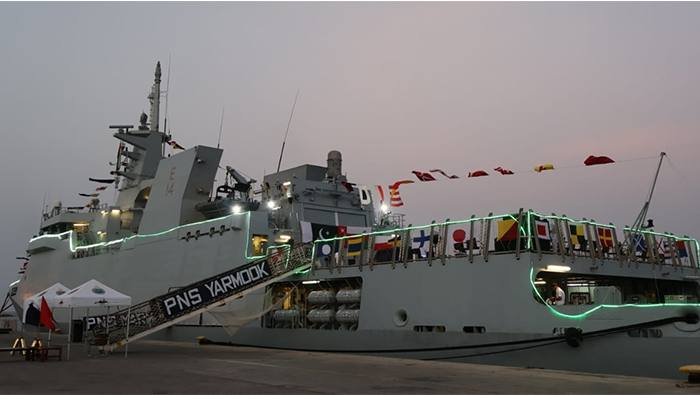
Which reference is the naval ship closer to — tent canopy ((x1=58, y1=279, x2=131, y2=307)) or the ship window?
the ship window

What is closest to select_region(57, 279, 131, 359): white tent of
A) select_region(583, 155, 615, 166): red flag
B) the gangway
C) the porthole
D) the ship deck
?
the gangway

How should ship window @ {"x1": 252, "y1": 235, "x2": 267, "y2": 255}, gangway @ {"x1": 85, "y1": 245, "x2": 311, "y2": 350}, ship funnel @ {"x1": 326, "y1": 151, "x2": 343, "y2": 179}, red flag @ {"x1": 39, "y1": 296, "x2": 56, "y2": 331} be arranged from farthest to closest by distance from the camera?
ship funnel @ {"x1": 326, "y1": 151, "x2": 343, "y2": 179}
ship window @ {"x1": 252, "y1": 235, "x2": 267, "y2": 255}
gangway @ {"x1": 85, "y1": 245, "x2": 311, "y2": 350}
red flag @ {"x1": 39, "y1": 296, "x2": 56, "y2": 331}

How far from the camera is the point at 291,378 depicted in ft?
36.8

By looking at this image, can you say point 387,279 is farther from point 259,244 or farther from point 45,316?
point 45,316

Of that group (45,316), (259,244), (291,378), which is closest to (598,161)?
(291,378)

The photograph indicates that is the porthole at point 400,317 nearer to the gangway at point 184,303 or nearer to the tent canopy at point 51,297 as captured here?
the gangway at point 184,303

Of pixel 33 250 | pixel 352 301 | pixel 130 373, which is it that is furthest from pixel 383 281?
pixel 33 250

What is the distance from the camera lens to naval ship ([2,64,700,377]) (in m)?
13.7

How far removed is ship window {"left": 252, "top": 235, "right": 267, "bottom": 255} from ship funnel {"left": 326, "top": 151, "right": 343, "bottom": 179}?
5.11m

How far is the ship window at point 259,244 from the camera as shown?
73.6 ft

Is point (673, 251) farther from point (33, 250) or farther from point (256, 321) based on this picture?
point (33, 250)

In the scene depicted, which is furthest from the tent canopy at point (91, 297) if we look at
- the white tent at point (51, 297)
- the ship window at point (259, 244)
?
the ship window at point (259, 244)

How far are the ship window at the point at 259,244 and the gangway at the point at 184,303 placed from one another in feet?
7.71

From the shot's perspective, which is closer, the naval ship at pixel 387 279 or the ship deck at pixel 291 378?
the ship deck at pixel 291 378
